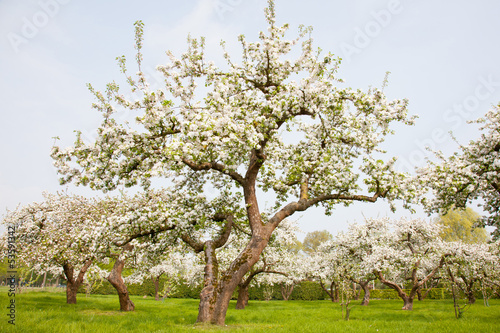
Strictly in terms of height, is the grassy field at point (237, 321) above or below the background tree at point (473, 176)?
below

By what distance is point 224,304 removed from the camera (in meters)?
12.0

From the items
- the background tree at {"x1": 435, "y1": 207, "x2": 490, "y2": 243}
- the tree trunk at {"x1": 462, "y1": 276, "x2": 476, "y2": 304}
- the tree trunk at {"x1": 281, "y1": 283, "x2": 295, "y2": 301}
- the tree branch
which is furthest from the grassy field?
the background tree at {"x1": 435, "y1": 207, "x2": 490, "y2": 243}

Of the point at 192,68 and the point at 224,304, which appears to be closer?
the point at 224,304

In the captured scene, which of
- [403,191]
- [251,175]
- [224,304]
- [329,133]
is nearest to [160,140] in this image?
[251,175]

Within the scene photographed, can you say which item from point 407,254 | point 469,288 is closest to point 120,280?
point 407,254

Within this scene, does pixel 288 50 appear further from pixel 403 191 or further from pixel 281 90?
pixel 403 191

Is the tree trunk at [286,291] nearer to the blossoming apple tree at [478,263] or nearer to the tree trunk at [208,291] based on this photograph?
the blossoming apple tree at [478,263]

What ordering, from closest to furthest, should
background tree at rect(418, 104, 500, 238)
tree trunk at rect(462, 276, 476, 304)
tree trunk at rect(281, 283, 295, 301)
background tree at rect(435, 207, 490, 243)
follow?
background tree at rect(418, 104, 500, 238) → tree trunk at rect(462, 276, 476, 304) → tree trunk at rect(281, 283, 295, 301) → background tree at rect(435, 207, 490, 243)

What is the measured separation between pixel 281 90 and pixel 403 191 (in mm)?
7007

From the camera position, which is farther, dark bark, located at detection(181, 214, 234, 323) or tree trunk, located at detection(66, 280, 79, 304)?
tree trunk, located at detection(66, 280, 79, 304)

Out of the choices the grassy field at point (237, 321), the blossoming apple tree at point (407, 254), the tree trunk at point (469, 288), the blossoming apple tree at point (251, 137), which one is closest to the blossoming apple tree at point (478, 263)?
the tree trunk at point (469, 288)

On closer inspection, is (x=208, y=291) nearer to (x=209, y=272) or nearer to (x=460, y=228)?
(x=209, y=272)

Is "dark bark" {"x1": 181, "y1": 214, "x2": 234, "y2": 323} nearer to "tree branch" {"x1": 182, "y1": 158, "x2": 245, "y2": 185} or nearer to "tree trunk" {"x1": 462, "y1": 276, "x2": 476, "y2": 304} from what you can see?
"tree branch" {"x1": 182, "y1": 158, "x2": 245, "y2": 185}

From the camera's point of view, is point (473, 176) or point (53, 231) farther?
point (53, 231)
